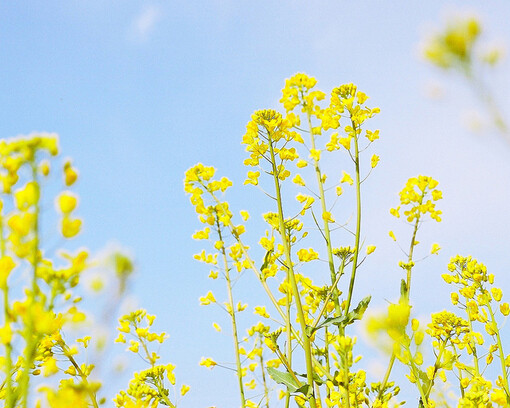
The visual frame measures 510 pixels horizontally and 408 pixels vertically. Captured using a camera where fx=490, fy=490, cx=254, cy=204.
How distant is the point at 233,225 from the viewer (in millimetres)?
3320

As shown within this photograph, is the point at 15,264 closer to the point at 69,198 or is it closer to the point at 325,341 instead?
the point at 69,198

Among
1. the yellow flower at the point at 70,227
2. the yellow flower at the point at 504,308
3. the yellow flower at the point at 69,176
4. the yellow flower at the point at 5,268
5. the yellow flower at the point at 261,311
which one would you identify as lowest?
the yellow flower at the point at 5,268

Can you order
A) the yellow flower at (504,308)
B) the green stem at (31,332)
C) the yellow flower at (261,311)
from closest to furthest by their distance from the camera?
the green stem at (31,332), the yellow flower at (261,311), the yellow flower at (504,308)

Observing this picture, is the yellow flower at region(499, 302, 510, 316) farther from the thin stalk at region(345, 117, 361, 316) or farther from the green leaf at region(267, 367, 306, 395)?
the green leaf at region(267, 367, 306, 395)

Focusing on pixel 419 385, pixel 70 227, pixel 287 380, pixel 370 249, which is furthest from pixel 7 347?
pixel 370 249

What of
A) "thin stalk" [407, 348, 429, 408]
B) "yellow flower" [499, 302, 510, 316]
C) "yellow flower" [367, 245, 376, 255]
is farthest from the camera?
"yellow flower" [499, 302, 510, 316]

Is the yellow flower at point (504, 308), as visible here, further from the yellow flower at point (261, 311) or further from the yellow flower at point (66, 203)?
the yellow flower at point (66, 203)

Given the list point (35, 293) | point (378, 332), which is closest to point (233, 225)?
point (378, 332)

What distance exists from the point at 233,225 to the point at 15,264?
213 centimetres

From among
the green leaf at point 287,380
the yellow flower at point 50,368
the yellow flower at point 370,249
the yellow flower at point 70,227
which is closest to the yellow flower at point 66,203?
the yellow flower at point 70,227

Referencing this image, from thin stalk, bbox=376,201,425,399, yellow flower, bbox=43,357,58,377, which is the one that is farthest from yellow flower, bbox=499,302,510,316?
yellow flower, bbox=43,357,58,377

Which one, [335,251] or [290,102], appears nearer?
[335,251]

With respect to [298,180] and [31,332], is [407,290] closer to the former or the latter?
[298,180]

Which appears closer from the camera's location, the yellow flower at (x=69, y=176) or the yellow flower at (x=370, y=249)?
the yellow flower at (x=69, y=176)
